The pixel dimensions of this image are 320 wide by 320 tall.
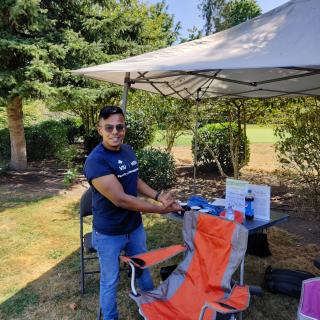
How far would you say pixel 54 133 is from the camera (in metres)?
11.2

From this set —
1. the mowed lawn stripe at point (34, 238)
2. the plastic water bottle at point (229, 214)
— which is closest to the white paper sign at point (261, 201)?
the plastic water bottle at point (229, 214)

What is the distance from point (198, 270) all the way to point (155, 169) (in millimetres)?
4797

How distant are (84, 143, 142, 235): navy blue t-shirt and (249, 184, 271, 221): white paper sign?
138cm

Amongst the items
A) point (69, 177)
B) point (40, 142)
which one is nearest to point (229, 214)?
point (69, 177)

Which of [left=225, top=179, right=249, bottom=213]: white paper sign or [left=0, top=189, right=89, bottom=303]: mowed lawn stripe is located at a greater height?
[left=225, top=179, right=249, bottom=213]: white paper sign

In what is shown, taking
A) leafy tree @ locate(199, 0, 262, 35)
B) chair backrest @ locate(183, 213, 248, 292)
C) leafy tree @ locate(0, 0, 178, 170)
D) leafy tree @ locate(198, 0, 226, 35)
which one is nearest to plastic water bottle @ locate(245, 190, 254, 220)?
chair backrest @ locate(183, 213, 248, 292)

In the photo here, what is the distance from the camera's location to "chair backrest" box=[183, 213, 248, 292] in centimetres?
275

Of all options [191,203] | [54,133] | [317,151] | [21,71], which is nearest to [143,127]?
[54,133]

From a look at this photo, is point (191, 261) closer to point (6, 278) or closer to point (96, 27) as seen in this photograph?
point (6, 278)

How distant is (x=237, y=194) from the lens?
11.2ft

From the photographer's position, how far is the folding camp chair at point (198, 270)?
8.26 ft

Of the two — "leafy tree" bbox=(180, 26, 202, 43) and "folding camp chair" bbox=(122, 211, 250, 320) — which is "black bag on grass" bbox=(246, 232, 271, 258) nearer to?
"folding camp chair" bbox=(122, 211, 250, 320)

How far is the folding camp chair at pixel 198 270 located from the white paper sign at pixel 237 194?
0.54 m

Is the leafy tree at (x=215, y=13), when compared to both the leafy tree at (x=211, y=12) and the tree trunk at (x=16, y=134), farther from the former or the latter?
the tree trunk at (x=16, y=134)
